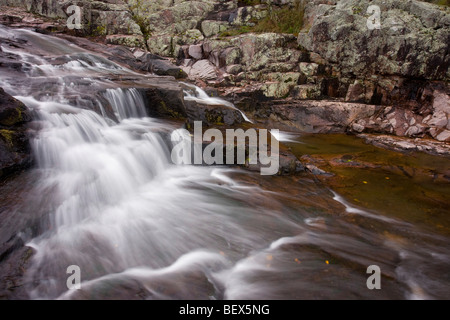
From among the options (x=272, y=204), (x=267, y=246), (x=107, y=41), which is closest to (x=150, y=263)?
(x=267, y=246)

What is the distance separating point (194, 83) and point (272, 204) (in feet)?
29.5

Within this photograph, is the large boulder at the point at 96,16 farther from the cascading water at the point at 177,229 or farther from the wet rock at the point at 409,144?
the wet rock at the point at 409,144

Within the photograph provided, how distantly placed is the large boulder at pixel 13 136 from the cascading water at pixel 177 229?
0.80ft

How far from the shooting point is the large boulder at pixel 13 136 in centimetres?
441

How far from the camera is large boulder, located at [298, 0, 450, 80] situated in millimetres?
10055

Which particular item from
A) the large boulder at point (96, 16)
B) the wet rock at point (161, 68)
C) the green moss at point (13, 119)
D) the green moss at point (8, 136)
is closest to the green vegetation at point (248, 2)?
the large boulder at point (96, 16)

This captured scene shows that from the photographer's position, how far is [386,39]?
10695 millimetres

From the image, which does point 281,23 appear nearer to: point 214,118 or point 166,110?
point 214,118

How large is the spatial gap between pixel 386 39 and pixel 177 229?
11.4m

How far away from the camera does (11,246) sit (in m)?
3.21

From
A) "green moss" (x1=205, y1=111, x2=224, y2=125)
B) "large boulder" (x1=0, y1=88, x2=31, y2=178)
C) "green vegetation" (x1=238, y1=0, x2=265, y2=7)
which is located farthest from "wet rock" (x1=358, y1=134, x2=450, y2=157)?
"green vegetation" (x1=238, y1=0, x2=265, y2=7)

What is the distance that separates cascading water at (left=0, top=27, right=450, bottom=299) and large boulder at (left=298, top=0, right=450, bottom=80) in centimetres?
805

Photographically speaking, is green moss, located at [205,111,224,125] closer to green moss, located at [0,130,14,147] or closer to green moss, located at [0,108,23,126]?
green moss, located at [0,108,23,126]
